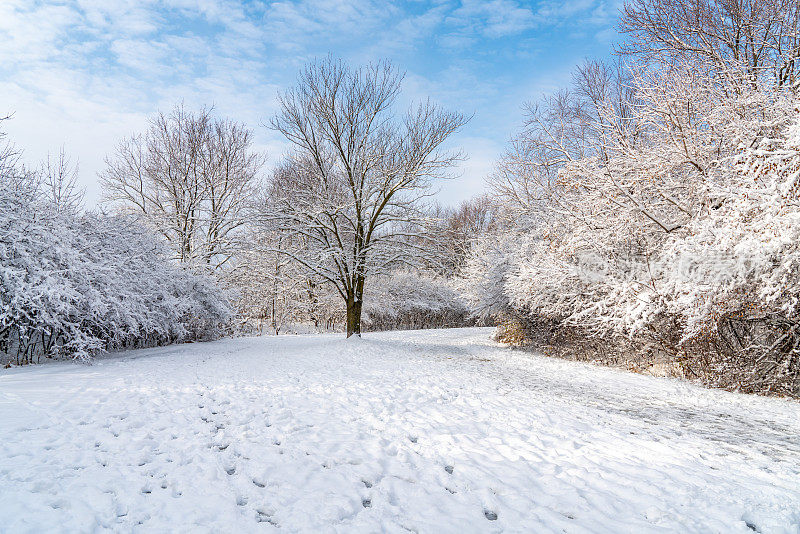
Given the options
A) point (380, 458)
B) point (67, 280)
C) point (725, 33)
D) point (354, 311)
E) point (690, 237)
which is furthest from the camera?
point (354, 311)

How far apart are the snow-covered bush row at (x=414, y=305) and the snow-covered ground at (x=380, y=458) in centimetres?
1909

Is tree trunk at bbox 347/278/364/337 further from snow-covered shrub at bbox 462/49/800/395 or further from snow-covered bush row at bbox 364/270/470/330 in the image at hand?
snow-covered bush row at bbox 364/270/470/330

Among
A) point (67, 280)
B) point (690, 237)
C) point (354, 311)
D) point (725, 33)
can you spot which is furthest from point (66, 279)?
point (725, 33)

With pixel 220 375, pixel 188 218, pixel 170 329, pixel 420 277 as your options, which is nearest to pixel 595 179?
pixel 220 375

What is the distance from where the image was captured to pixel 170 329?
1367 centimetres

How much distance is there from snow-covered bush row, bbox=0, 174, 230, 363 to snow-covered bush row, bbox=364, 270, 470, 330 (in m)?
14.8

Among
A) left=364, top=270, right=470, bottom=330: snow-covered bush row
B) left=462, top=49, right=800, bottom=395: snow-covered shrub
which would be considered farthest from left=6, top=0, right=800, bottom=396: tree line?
left=364, top=270, right=470, bottom=330: snow-covered bush row

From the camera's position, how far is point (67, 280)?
8.57m

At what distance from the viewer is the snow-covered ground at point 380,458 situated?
119 inches

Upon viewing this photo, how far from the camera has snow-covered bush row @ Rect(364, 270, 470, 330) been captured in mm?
26969

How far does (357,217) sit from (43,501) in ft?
43.8

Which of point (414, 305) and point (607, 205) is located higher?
point (607, 205)

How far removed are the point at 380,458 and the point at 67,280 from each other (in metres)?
8.21

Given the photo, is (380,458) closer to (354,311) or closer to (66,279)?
(66,279)
